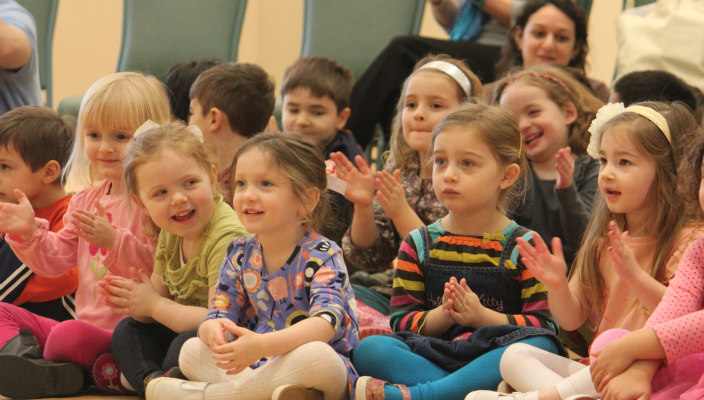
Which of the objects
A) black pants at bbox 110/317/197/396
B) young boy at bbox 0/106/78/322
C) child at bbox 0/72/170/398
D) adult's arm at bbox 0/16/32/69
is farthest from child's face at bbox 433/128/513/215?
adult's arm at bbox 0/16/32/69

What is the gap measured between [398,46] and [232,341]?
6.00 feet

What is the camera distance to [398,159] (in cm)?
267

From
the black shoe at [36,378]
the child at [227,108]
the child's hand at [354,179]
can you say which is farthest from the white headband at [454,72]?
the black shoe at [36,378]

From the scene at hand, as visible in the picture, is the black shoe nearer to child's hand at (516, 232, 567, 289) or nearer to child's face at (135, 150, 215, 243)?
child's face at (135, 150, 215, 243)

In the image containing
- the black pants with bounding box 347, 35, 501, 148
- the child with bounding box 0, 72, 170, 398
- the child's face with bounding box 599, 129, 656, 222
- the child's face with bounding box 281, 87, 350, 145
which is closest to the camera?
the child's face with bounding box 599, 129, 656, 222

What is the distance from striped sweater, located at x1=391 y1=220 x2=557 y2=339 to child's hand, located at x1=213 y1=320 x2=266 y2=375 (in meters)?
0.38

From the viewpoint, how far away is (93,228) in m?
2.25

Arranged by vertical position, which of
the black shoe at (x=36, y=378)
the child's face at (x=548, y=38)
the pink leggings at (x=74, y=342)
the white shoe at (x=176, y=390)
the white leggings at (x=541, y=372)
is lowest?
the black shoe at (x=36, y=378)

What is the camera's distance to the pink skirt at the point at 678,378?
1.64m

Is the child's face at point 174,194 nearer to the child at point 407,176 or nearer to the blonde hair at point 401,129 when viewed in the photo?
the child at point 407,176

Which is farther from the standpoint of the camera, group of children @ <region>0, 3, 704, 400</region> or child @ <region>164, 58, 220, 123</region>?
child @ <region>164, 58, 220, 123</region>

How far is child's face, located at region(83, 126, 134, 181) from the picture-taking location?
246 centimetres

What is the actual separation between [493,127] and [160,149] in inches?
31.4

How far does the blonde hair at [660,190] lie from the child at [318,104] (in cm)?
116
